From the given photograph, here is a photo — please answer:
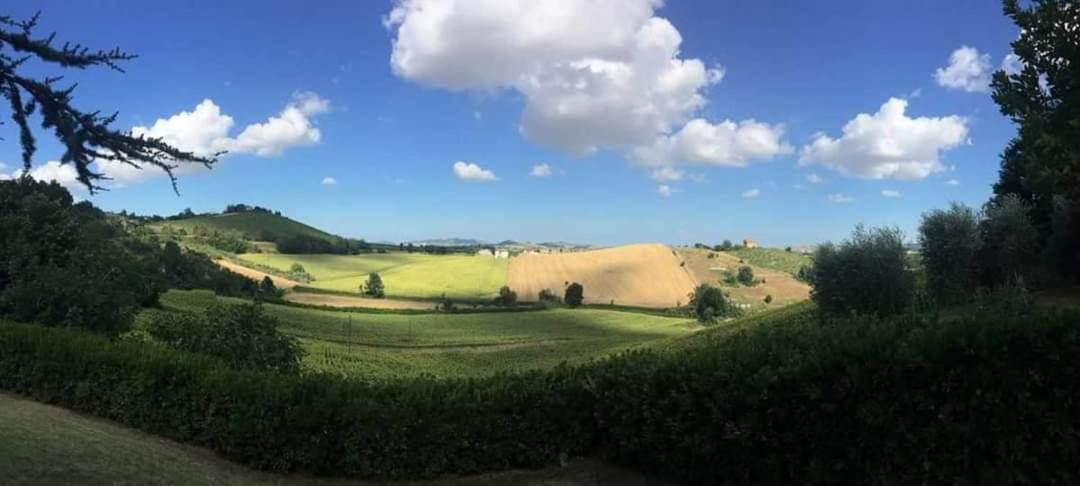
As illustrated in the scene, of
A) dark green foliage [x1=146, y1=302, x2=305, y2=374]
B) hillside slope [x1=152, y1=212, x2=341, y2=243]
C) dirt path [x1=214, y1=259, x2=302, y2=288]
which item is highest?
hillside slope [x1=152, y1=212, x2=341, y2=243]

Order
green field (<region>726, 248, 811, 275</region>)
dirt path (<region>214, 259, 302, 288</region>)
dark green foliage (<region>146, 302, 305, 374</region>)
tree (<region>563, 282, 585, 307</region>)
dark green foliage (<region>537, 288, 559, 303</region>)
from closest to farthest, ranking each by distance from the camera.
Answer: dark green foliage (<region>146, 302, 305, 374</region>)
tree (<region>563, 282, 585, 307</region>)
dirt path (<region>214, 259, 302, 288</region>)
dark green foliage (<region>537, 288, 559, 303</region>)
green field (<region>726, 248, 811, 275</region>)

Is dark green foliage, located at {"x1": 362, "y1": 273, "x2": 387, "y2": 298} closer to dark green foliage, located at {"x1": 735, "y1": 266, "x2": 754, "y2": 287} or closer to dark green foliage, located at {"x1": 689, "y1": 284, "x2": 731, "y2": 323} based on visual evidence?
dark green foliage, located at {"x1": 689, "y1": 284, "x2": 731, "y2": 323}

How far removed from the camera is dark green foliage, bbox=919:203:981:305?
24266 mm

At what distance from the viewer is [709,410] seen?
20.5ft

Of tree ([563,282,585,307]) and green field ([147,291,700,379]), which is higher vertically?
tree ([563,282,585,307])

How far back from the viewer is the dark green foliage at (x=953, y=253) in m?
24.3

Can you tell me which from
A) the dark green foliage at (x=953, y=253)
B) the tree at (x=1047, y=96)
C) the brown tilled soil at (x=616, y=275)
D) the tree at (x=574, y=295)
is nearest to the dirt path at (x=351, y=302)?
the brown tilled soil at (x=616, y=275)

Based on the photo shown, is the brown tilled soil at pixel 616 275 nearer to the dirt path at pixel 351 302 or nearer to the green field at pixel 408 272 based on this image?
the green field at pixel 408 272

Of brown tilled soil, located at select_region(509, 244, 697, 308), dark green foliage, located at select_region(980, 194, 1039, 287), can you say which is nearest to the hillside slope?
brown tilled soil, located at select_region(509, 244, 697, 308)

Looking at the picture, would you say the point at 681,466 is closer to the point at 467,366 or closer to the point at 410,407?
the point at 410,407

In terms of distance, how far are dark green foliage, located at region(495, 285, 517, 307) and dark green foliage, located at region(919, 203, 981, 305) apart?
66891 mm

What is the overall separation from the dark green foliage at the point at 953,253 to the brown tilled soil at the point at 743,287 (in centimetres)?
6518

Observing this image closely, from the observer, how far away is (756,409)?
6.06 m

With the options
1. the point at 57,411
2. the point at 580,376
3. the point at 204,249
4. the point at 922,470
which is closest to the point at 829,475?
the point at 922,470
